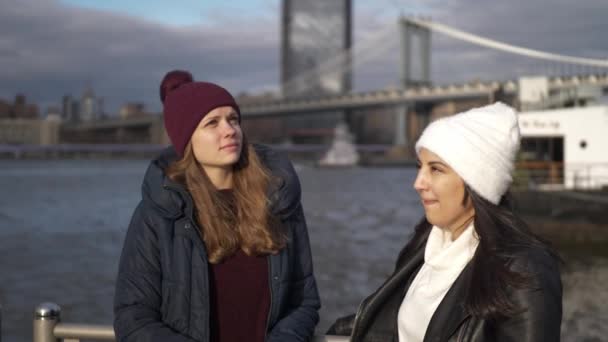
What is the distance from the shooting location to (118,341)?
170cm

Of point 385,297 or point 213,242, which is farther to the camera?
point 213,242

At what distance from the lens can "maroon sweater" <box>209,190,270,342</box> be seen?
5.55 ft

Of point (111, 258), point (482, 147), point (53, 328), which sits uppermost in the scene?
point (482, 147)

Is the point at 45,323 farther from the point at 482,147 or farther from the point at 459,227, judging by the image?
the point at 482,147

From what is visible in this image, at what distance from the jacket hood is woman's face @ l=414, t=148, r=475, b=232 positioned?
17.5 inches

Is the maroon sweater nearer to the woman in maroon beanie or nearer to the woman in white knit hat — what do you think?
the woman in maroon beanie

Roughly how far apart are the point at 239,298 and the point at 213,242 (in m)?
0.15

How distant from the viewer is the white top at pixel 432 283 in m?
1.42

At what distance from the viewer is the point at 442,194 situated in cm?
145

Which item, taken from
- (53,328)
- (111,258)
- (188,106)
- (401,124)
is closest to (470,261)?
(188,106)

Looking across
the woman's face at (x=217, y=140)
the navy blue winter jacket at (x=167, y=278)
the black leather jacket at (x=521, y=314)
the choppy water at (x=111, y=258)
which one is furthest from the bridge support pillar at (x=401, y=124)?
the black leather jacket at (x=521, y=314)

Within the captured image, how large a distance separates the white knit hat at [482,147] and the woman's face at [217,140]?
557mm

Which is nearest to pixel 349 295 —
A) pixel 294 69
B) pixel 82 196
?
pixel 82 196

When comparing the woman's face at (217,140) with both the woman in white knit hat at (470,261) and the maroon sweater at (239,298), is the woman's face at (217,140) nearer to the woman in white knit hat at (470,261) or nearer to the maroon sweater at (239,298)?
the maroon sweater at (239,298)
